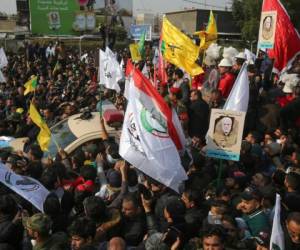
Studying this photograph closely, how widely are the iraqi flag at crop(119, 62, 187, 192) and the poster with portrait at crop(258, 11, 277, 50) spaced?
3.45m

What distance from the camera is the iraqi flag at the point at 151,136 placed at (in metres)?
4.90

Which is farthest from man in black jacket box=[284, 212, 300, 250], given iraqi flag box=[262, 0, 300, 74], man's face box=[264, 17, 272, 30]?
man's face box=[264, 17, 272, 30]

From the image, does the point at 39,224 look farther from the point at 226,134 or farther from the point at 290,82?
the point at 290,82

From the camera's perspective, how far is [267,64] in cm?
967

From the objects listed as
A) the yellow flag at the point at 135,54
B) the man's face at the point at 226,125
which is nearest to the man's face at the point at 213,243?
the man's face at the point at 226,125

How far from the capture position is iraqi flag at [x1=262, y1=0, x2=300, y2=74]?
316 inches

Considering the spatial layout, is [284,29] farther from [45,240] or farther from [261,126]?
[45,240]

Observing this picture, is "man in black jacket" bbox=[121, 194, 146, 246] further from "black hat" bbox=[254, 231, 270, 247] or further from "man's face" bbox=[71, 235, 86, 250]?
"black hat" bbox=[254, 231, 270, 247]

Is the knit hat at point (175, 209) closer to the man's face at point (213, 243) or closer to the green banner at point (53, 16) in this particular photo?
the man's face at point (213, 243)

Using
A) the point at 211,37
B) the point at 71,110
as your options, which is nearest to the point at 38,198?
the point at 71,110

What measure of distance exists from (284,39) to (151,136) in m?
4.06

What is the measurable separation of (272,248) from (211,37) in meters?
8.37

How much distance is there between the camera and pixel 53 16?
105 ft

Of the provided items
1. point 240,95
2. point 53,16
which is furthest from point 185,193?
point 53,16
